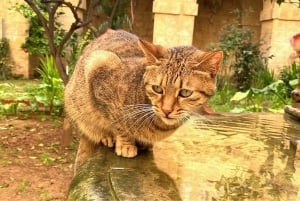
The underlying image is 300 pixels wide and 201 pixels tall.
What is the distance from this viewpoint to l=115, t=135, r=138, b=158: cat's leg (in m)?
1.83

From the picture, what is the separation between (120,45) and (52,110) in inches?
118

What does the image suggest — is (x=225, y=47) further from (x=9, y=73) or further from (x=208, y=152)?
(x=208, y=152)

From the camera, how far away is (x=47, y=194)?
11.2 feet

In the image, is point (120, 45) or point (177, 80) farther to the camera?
point (120, 45)

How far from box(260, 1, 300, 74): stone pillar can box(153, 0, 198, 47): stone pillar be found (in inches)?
59.5

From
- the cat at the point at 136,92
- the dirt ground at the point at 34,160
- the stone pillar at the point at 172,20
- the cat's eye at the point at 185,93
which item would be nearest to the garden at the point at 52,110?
the dirt ground at the point at 34,160

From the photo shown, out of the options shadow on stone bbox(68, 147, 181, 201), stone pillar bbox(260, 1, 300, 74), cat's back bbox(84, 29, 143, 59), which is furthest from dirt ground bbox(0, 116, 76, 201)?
Result: stone pillar bbox(260, 1, 300, 74)

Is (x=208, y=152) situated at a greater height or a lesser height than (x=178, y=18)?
lesser

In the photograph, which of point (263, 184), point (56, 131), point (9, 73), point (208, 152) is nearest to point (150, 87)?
point (208, 152)

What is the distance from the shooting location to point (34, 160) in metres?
4.00

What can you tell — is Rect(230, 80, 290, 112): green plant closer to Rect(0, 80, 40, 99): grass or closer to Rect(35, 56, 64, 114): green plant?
Rect(35, 56, 64, 114): green plant

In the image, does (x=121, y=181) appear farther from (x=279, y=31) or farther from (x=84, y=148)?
(x=279, y=31)

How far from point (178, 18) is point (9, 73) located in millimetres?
3403

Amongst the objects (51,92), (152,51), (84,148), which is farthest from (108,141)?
(51,92)
